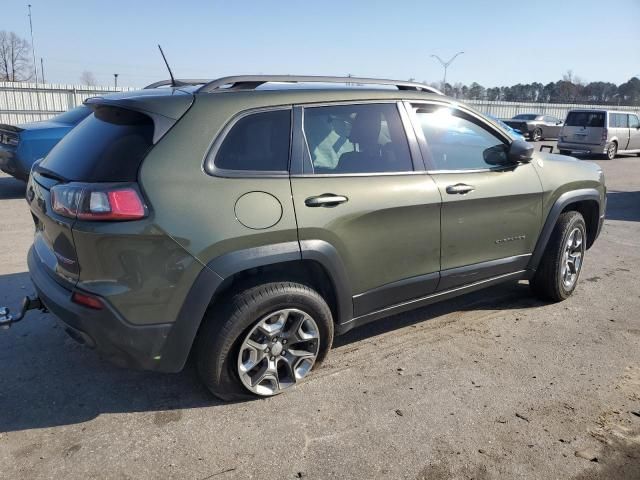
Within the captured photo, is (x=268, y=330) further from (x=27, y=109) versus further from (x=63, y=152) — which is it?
(x=27, y=109)

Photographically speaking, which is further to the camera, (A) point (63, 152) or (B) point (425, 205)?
(B) point (425, 205)

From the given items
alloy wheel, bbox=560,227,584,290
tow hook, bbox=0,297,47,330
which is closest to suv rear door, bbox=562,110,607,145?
alloy wheel, bbox=560,227,584,290

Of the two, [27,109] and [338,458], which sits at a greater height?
[27,109]

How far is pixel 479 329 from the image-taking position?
4.17m

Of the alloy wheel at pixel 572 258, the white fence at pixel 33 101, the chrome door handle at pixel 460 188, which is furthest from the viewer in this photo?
the white fence at pixel 33 101

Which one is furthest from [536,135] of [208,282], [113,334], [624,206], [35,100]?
[113,334]

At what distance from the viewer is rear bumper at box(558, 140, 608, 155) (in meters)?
18.3

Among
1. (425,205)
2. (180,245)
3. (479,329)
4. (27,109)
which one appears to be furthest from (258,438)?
(27,109)

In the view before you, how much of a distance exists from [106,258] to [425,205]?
202cm

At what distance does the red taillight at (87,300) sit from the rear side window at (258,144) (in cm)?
91

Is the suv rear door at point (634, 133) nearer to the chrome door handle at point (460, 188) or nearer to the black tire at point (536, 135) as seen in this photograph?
the black tire at point (536, 135)

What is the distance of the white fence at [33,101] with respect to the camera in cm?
1892

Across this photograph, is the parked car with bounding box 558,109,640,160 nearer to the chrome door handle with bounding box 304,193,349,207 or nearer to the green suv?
the green suv

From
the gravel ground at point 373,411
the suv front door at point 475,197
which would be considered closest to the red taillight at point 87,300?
the gravel ground at point 373,411
